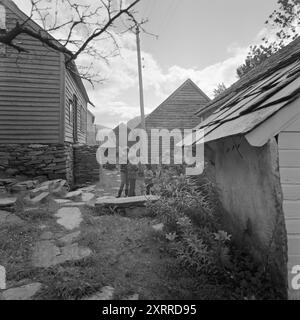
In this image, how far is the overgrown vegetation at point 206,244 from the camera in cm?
292

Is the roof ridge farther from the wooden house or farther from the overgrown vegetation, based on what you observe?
the wooden house

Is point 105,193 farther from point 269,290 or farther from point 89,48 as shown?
point 269,290

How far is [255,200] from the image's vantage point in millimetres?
3107

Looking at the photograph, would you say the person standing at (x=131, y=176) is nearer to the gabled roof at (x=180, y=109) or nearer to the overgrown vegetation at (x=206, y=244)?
the overgrown vegetation at (x=206, y=244)

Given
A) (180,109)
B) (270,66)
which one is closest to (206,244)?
(270,66)

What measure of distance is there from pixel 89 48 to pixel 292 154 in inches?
214

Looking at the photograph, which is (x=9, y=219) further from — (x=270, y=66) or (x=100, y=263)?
(x=270, y=66)

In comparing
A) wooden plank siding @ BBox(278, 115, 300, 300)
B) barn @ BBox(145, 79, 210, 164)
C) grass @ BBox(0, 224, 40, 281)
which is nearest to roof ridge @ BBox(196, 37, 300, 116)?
wooden plank siding @ BBox(278, 115, 300, 300)

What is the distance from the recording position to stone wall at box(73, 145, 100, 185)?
11.4 metres

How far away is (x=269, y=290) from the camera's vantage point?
279cm

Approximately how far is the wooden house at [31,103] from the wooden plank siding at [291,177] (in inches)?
319

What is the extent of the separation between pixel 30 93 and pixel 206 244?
27.3 feet
